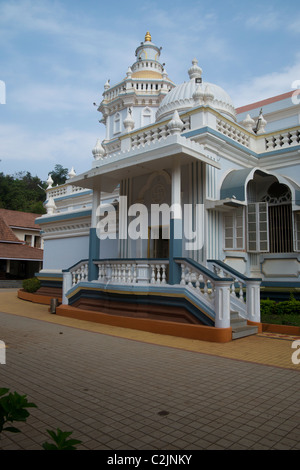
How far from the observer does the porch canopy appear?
7886 mm

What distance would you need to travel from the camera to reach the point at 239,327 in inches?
292

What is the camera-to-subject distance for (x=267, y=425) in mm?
3252

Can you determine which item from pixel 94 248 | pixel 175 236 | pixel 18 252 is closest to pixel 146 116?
pixel 18 252

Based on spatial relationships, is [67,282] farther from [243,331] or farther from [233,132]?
[233,132]

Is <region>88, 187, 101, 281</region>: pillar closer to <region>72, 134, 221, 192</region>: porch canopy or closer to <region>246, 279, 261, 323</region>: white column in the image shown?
<region>72, 134, 221, 192</region>: porch canopy

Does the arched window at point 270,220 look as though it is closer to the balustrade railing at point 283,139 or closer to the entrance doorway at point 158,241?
the balustrade railing at point 283,139

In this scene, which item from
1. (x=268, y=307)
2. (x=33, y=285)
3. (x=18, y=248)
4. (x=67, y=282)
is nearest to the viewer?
(x=268, y=307)

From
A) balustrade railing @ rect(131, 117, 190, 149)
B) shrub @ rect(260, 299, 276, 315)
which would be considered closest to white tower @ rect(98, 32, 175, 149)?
balustrade railing @ rect(131, 117, 190, 149)

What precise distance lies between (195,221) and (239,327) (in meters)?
2.88

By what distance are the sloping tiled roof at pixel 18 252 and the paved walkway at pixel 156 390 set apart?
19.8 metres

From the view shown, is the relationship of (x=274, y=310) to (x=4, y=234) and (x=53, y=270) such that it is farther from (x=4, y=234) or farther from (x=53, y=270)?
(x=4, y=234)

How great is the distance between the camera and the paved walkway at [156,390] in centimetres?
301

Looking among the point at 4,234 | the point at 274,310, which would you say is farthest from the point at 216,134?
the point at 4,234

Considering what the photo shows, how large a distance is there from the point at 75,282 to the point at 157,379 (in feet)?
22.0
